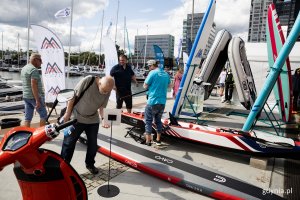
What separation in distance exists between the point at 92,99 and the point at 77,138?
0.64 meters

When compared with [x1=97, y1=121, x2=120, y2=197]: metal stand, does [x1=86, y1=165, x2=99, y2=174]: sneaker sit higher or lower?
higher

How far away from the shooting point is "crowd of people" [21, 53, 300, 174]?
3189 mm

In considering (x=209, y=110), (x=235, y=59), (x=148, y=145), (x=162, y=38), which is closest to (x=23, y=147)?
(x=148, y=145)

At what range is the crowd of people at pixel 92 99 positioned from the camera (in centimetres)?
319

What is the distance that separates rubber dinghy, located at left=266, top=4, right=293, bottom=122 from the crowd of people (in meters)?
3.87

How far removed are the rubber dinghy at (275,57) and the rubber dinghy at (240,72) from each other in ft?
2.63

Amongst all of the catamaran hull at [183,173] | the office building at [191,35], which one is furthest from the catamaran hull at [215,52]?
the catamaran hull at [183,173]

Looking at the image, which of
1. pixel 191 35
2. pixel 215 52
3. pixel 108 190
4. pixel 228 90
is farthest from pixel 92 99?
pixel 191 35

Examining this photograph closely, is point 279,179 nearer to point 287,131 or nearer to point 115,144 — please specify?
point 115,144

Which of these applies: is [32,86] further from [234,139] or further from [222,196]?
[234,139]

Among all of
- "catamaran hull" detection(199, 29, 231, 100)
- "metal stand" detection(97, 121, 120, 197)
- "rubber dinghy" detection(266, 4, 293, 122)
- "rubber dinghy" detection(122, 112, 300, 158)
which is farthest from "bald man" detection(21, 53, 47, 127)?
"rubber dinghy" detection(266, 4, 293, 122)

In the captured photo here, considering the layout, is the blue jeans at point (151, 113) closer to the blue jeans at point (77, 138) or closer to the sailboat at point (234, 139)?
the sailboat at point (234, 139)

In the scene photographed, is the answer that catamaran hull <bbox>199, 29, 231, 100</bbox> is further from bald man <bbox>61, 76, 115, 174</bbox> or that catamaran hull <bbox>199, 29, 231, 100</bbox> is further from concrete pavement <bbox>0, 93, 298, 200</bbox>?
bald man <bbox>61, 76, 115, 174</bbox>

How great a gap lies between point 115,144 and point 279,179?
2.97 meters
